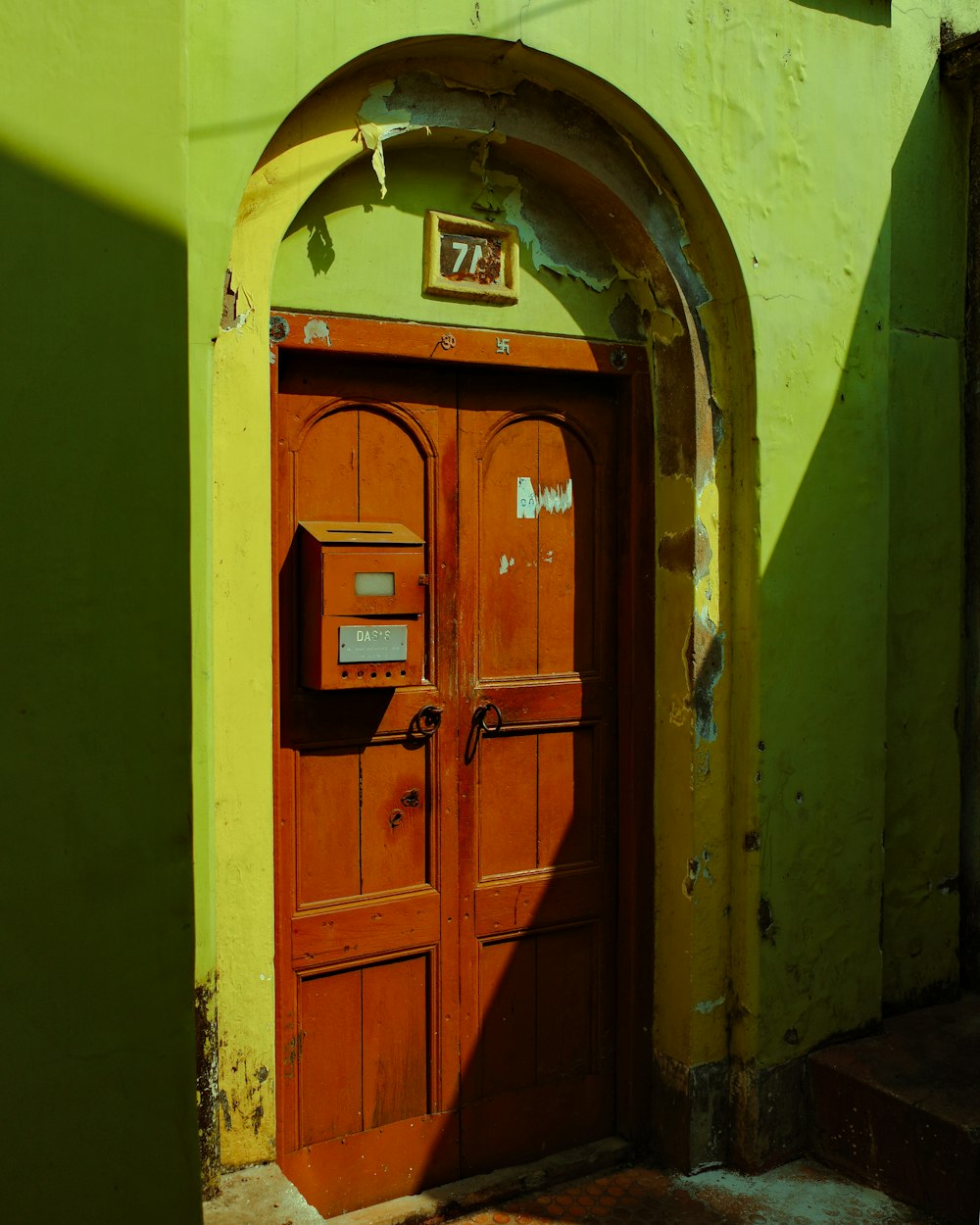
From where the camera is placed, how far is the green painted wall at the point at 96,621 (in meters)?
1.97

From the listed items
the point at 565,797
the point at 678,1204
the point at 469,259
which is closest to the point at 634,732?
the point at 565,797

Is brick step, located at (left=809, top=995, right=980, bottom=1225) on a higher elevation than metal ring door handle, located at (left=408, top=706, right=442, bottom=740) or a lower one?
lower

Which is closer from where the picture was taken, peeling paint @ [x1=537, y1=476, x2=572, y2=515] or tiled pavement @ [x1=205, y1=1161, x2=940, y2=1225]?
tiled pavement @ [x1=205, y1=1161, x2=940, y2=1225]

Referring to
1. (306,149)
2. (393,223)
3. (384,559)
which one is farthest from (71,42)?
(384,559)

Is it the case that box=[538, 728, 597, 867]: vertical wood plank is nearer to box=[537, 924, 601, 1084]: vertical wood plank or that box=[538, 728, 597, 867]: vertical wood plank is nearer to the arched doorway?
the arched doorway

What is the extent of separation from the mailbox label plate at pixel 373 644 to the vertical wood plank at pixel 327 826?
1.06ft

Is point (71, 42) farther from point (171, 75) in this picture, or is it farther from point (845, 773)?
point (845, 773)

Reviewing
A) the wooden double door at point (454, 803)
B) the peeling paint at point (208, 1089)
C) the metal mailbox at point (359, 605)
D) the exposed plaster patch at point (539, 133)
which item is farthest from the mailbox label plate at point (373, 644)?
the exposed plaster patch at point (539, 133)

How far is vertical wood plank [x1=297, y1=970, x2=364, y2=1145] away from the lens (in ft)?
9.95

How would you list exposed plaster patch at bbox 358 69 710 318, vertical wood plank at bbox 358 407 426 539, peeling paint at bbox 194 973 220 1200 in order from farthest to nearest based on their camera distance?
vertical wood plank at bbox 358 407 426 539, exposed plaster patch at bbox 358 69 710 318, peeling paint at bbox 194 973 220 1200

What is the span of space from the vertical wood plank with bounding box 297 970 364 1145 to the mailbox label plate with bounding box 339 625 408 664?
923mm

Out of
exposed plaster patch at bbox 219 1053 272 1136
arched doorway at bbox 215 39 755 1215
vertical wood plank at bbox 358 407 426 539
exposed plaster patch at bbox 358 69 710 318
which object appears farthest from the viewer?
vertical wood plank at bbox 358 407 426 539

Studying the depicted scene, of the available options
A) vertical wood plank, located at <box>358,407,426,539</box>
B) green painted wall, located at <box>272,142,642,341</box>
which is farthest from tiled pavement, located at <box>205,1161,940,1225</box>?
green painted wall, located at <box>272,142,642,341</box>

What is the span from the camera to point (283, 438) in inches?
116
